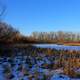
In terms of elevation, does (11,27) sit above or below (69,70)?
above

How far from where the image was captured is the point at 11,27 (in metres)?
28.3

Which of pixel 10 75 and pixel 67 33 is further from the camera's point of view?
pixel 67 33

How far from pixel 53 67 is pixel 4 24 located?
60.0 feet

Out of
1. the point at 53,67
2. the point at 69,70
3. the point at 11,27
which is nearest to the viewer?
the point at 69,70

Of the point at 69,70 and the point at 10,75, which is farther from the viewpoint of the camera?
the point at 69,70

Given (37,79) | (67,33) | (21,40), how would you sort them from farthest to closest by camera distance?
(67,33), (21,40), (37,79)

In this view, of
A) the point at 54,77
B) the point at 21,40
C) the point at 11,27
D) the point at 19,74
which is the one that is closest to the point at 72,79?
the point at 54,77

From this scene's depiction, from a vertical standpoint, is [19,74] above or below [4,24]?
below

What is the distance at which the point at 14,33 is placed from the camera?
94.6ft

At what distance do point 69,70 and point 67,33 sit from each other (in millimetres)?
61005

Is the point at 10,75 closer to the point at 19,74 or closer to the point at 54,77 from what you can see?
the point at 19,74

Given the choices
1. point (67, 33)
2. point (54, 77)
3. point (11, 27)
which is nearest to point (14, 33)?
point (11, 27)

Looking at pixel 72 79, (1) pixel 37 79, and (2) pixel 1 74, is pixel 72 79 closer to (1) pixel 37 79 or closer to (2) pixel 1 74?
(1) pixel 37 79

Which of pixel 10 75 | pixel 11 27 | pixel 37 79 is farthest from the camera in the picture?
pixel 11 27
